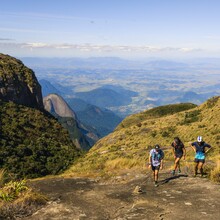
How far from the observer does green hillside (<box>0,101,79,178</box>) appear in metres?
51.5

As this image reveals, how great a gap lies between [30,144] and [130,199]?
47.3 meters

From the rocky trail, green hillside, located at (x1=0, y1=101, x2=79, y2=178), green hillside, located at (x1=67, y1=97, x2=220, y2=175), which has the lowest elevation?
green hillside, located at (x1=0, y1=101, x2=79, y2=178)

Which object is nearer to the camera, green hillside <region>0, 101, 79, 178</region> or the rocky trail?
the rocky trail

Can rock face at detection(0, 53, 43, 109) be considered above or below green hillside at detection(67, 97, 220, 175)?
above

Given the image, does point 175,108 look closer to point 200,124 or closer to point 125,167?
point 200,124

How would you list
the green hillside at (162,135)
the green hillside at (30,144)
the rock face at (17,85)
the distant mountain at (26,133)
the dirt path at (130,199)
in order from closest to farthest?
the dirt path at (130,199) → the green hillside at (162,135) → the green hillside at (30,144) → the distant mountain at (26,133) → the rock face at (17,85)

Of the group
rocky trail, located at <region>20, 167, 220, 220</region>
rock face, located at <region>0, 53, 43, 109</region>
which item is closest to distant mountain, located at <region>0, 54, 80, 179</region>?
rock face, located at <region>0, 53, 43, 109</region>

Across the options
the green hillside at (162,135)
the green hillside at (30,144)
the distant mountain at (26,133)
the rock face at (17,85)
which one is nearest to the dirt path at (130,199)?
the green hillside at (162,135)

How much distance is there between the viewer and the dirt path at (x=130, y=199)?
12234 millimetres

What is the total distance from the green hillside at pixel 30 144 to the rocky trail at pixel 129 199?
1155 inches

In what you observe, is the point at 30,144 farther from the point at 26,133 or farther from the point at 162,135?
the point at 162,135

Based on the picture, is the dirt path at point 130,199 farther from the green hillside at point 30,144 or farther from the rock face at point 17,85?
the rock face at point 17,85

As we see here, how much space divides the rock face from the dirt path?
62.9 metres

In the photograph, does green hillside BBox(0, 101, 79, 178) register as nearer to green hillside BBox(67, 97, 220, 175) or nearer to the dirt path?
green hillside BBox(67, 97, 220, 175)
